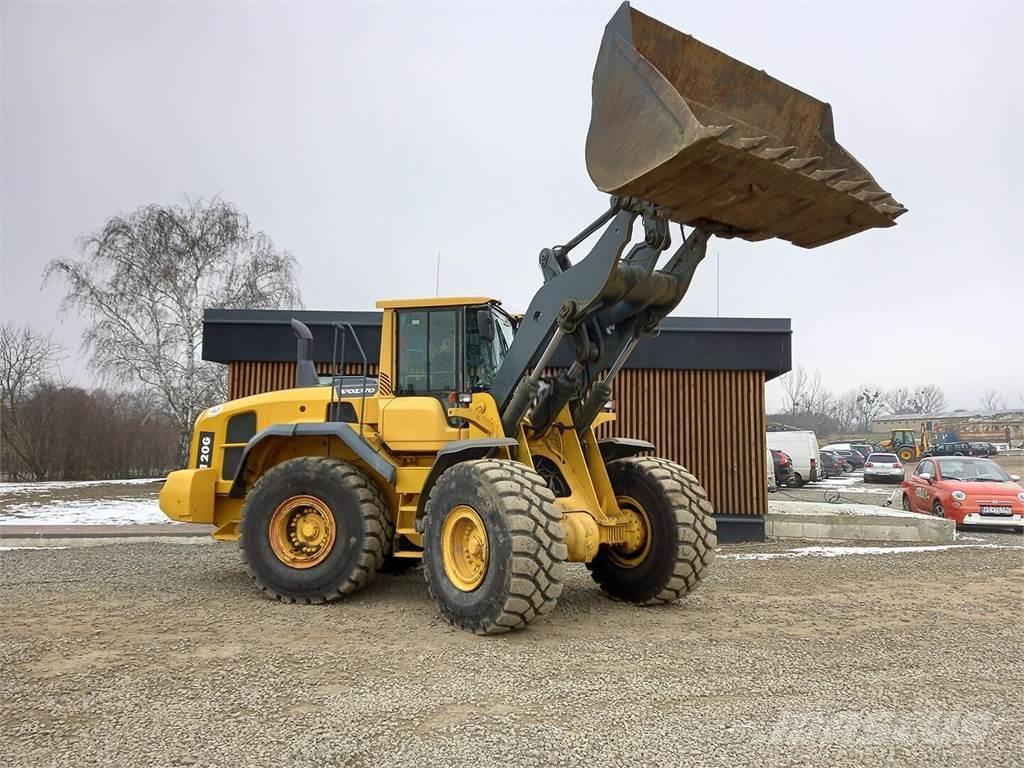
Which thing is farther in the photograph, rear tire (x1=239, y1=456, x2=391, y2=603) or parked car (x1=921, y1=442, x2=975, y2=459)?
parked car (x1=921, y1=442, x2=975, y2=459)

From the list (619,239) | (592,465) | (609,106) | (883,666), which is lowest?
(883,666)

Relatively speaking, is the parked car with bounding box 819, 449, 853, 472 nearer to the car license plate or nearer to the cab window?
the car license plate

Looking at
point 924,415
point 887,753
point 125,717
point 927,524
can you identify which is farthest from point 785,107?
point 924,415

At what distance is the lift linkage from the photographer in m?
5.77

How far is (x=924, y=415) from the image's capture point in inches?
3551

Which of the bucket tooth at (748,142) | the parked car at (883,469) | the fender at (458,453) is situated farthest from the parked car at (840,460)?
the bucket tooth at (748,142)

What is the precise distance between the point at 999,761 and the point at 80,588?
726cm

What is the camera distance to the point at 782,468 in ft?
87.2

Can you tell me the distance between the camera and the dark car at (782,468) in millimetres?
26525

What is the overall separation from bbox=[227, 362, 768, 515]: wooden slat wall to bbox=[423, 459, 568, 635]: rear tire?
688 centimetres

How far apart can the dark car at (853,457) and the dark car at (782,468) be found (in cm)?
1428

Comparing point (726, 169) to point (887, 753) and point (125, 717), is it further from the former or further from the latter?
point (125, 717)

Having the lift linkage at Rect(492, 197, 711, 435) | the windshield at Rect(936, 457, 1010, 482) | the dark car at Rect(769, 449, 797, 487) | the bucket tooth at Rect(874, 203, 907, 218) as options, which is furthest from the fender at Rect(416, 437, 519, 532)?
the dark car at Rect(769, 449, 797, 487)

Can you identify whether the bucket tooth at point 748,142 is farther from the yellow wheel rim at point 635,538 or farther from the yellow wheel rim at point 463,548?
the yellow wheel rim at point 635,538
